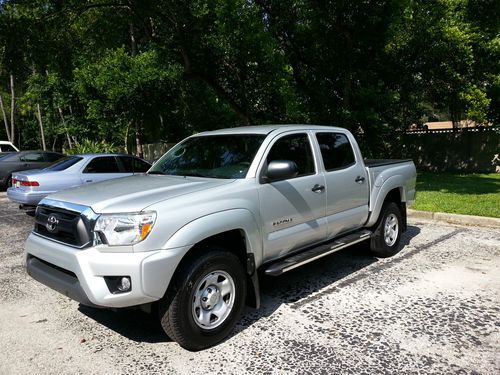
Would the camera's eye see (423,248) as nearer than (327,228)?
No

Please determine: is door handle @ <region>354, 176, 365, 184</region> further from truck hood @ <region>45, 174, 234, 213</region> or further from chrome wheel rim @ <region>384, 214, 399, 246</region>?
truck hood @ <region>45, 174, 234, 213</region>

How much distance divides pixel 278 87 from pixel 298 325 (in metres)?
9.13

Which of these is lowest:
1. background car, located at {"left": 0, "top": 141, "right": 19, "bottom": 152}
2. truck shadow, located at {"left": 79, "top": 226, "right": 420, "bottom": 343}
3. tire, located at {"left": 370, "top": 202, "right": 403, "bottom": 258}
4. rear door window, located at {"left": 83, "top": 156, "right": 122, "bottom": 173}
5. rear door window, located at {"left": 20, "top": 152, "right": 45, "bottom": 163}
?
truck shadow, located at {"left": 79, "top": 226, "right": 420, "bottom": 343}

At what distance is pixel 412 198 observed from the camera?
22.1 ft

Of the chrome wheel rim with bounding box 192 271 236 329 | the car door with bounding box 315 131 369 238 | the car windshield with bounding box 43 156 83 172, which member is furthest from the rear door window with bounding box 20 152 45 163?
the chrome wheel rim with bounding box 192 271 236 329

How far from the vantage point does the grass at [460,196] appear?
8766 mm

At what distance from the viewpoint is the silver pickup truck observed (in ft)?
10.9

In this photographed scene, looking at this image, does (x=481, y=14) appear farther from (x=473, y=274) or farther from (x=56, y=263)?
(x=56, y=263)

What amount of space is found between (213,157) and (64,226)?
5.43ft

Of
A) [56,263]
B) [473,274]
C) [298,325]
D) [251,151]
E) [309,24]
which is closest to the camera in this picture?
[56,263]

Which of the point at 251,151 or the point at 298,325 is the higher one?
the point at 251,151

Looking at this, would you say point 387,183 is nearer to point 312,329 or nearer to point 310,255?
point 310,255

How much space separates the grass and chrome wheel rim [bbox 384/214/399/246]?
9.63 feet

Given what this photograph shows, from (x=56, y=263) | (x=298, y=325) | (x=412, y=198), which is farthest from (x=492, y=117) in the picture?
(x=56, y=263)
